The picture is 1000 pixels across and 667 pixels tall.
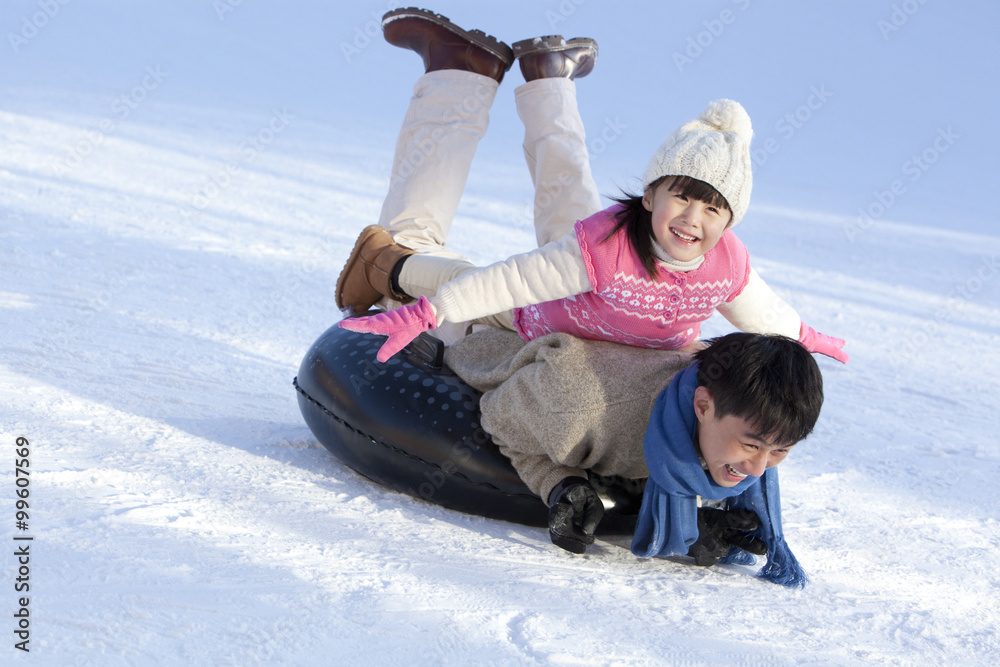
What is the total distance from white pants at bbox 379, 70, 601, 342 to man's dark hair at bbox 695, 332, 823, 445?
114 cm

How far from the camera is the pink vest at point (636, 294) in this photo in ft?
5.98

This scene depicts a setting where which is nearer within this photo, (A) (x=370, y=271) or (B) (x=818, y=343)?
(B) (x=818, y=343)

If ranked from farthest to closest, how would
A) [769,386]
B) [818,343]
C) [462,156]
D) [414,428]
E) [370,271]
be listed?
[462,156]
[370,271]
[818,343]
[414,428]
[769,386]

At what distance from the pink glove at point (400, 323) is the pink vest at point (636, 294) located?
1.07 ft

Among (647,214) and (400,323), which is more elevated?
(647,214)

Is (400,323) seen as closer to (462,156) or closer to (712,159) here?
(712,159)

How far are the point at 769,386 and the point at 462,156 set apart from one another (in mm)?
1515

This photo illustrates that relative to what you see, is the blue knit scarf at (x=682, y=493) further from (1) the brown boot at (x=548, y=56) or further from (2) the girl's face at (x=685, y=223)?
(1) the brown boot at (x=548, y=56)

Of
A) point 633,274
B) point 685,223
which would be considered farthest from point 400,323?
point 685,223

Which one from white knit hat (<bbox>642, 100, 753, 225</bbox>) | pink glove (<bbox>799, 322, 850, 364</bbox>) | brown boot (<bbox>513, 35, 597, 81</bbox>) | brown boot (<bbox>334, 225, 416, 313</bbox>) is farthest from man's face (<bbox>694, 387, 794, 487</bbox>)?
brown boot (<bbox>513, 35, 597, 81</bbox>)

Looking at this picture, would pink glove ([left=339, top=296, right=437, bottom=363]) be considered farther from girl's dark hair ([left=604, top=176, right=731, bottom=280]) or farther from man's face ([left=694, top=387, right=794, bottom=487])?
man's face ([left=694, top=387, right=794, bottom=487])

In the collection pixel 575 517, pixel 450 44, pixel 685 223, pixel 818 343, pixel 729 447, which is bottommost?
pixel 575 517

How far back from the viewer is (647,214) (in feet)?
6.05

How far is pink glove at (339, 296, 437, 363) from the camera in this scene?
5.65 feet
